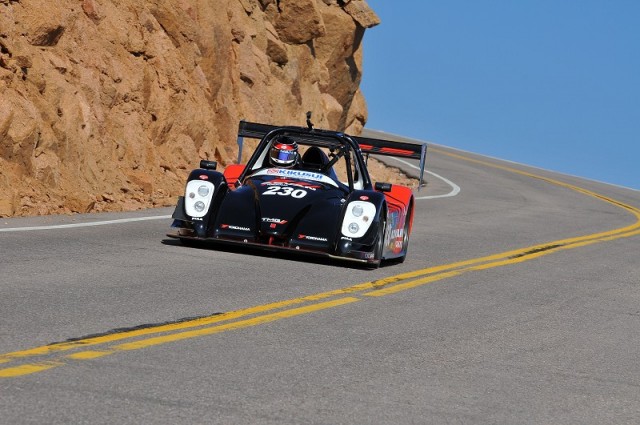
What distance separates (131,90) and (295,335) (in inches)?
557

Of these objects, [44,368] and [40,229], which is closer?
[44,368]

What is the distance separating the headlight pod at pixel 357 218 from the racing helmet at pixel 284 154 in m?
1.36

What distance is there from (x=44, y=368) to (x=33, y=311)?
1778mm

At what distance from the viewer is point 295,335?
8125 mm

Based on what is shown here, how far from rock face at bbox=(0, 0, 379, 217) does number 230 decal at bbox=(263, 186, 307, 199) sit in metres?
4.00

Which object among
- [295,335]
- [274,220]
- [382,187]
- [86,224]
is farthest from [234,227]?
[295,335]

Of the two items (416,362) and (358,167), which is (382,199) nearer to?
(358,167)

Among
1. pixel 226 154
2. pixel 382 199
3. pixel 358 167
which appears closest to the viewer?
pixel 382 199

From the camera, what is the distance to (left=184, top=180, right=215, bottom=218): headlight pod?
491 inches

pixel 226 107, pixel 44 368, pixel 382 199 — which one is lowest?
pixel 44 368

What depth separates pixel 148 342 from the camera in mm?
7301

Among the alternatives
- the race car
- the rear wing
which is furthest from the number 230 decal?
the rear wing

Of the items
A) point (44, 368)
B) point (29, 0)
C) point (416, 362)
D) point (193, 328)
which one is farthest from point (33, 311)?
point (29, 0)

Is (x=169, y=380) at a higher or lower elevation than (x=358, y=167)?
lower
